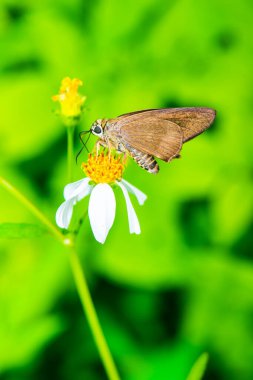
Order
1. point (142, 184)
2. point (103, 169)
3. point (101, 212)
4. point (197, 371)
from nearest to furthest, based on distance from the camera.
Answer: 1. point (197, 371)
2. point (101, 212)
3. point (103, 169)
4. point (142, 184)

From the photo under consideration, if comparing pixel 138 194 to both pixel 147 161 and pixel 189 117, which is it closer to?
pixel 147 161

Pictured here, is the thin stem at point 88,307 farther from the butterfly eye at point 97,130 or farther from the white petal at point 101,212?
the butterfly eye at point 97,130

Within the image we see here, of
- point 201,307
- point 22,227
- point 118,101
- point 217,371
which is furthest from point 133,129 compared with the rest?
point 217,371

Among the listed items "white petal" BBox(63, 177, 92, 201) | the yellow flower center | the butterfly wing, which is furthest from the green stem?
the butterfly wing

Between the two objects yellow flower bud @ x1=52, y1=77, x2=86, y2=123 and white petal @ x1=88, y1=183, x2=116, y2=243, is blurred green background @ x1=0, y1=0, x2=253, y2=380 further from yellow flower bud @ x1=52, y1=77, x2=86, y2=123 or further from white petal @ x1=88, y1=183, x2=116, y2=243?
white petal @ x1=88, y1=183, x2=116, y2=243

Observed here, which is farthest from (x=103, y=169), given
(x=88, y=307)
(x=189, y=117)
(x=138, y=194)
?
(x=88, y=307)

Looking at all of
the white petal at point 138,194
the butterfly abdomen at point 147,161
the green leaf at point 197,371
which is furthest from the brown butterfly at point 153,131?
the green leaf at point 197,371
